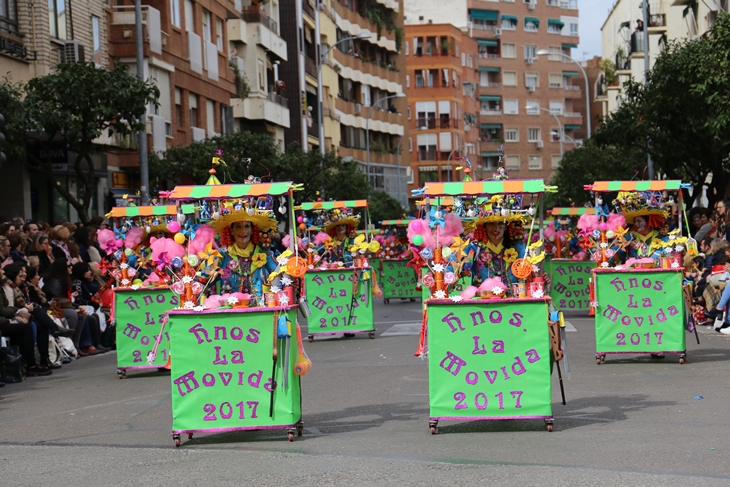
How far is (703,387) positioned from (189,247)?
5268 millimetres

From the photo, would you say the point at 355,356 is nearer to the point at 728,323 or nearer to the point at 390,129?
the point at 728,323

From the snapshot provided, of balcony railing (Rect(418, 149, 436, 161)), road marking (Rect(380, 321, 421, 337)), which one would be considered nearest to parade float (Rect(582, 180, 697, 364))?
road marking (Rect(380, 321, 421, 337))

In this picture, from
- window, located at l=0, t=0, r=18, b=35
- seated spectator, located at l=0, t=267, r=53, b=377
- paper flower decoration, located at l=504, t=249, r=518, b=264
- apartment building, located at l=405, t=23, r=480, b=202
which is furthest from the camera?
apartment building, located at l=405, t=23, r=480, b=202

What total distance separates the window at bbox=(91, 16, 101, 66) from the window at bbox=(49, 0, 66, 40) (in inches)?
102

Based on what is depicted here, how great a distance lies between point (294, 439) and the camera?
10.7 meters

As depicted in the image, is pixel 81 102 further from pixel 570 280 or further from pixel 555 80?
pixel 555 80

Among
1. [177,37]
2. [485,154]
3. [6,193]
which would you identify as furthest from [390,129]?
[6,193]

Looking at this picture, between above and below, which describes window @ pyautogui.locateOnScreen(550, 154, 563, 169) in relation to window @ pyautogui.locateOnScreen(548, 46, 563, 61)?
below

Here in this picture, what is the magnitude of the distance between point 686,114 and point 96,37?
51.1 feet

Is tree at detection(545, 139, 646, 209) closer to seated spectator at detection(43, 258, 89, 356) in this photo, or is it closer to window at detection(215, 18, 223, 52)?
window at detection(215, 18, 223, 52)

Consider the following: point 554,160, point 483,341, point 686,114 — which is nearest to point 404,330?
point 483,341

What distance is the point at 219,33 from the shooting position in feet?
157

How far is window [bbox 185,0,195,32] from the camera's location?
42.9 meters

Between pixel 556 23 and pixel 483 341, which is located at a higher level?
pixel 556 23
